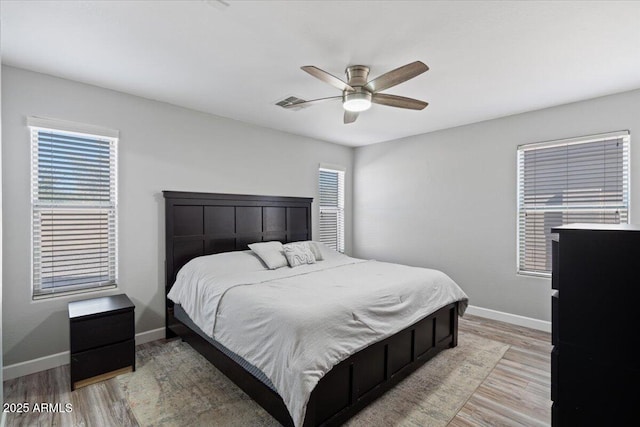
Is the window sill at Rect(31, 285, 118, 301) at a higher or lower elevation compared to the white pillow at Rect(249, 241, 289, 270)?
lower

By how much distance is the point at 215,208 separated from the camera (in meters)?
3.83

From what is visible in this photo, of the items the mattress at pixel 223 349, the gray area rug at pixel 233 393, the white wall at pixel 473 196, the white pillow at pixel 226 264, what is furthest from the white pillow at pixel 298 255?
the white wall at pixel 473 196

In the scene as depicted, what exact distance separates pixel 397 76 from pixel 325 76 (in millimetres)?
529

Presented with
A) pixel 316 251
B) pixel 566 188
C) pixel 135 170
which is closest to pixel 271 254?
pixel 316 251

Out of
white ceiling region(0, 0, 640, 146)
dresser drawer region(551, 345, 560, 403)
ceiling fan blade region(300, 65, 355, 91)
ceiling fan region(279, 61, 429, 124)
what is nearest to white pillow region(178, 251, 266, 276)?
white ceiling region(0, 0, 640, 146)

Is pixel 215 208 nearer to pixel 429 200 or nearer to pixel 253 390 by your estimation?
pixel 253 390

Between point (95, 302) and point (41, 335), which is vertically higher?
point (95, 302)

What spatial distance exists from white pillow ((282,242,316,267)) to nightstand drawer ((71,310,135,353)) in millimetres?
1663

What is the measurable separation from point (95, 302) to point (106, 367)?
606 millimetres

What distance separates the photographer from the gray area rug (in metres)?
2.12

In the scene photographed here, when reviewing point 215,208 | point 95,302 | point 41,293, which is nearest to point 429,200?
point 215,208

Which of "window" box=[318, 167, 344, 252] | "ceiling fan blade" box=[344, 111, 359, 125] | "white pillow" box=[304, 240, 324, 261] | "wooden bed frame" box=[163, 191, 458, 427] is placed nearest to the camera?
"wooden bed frame" box=[163, 191, 458, 427]

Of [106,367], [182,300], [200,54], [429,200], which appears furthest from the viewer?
[429,200]

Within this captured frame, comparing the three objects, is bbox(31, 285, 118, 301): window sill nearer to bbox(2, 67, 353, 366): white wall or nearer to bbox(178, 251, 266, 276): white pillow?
bbox(2, 67, 353, 366): white wall
